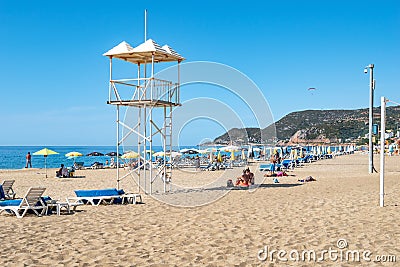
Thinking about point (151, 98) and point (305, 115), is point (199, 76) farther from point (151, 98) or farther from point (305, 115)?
point (305, 115)

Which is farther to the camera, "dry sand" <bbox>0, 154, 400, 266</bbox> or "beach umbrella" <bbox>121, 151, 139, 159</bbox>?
"beach umbrella" <bbox>121, 151, 139, 159</bbox>

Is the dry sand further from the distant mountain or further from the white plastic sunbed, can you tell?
the distant mountain

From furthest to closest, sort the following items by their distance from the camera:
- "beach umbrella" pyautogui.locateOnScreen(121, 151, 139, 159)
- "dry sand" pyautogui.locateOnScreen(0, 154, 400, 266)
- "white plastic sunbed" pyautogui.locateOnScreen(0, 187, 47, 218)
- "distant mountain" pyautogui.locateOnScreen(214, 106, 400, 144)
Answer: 1. "distant mountain" pyautogui.locateOnScreen(214, 106, 400, 144)
2. "beach umbrella" pyautogui.locateOnScreen(121, 151, 139, 159)
3. "white plastic sunbed" pyautogui.locateOnScreen(0, 187, 47, 218)
4. "dry sand" pyautogui.locateOnScreen(0, 154, 400, 266)

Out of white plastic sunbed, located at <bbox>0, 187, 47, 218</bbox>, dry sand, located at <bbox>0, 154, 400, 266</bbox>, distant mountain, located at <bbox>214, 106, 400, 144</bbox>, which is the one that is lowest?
dry sand, located at <bbox>0, 154, 400, 266</bbox>

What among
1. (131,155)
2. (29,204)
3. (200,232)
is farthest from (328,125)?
(200,232)

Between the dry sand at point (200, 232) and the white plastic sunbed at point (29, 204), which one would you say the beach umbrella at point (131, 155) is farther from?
the white plastic sunbed at point (29, 204)

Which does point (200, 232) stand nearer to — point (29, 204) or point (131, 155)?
point (29, 204)

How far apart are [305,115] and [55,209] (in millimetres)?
96040

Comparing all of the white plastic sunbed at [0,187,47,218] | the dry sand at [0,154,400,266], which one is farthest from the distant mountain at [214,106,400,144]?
the white plastic sunbed at [0,187,47,218]

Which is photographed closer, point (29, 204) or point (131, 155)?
point (29, 204)

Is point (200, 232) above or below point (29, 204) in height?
below

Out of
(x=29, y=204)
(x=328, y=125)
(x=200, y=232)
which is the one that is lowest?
(x=200, y=232)

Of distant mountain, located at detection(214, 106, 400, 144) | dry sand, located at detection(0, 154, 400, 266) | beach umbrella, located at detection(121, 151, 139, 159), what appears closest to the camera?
dry sand, located at detection(0, 154, 400, 266)

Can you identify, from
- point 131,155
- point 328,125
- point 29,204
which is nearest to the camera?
point 29,204
